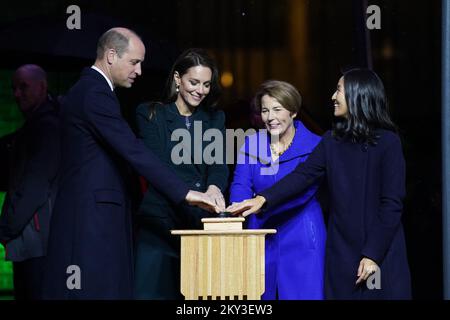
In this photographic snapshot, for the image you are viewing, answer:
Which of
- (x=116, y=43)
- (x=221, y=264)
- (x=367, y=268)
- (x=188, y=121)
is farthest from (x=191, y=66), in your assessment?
(x=367, y=268)

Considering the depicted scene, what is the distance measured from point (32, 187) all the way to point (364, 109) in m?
2.19

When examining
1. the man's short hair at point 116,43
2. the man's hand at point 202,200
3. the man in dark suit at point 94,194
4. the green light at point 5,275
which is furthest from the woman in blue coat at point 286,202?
the green light at point 5,275

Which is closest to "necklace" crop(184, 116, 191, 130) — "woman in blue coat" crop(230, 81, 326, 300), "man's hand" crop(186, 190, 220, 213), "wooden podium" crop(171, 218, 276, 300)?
"woman in blue coat" crop(230, 81, 326, 300)

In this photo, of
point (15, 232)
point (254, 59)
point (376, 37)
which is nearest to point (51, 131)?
point (15, 232)

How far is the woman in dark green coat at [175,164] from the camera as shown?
5.70 meters

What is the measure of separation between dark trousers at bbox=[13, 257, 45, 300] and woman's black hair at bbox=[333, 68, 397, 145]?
7.21ft

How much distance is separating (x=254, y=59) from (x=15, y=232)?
381cm

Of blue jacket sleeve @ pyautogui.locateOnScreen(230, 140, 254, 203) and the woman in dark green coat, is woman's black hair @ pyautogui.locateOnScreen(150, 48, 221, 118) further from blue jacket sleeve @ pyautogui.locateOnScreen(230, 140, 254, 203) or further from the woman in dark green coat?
blue jacket sleeve @ pyautogui.locateOnScreen(230, 140, 254, 203)

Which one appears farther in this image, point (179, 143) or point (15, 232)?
point (15, 232)

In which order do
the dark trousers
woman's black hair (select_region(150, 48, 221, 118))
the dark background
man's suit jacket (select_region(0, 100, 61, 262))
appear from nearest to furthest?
woman's black hair (select_region(150, 48, 221, 118))
man's suit jacket (select_region(0, 100, 61, 262))
the dark trousers
the dark background

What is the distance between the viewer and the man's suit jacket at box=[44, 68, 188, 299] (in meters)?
5.17

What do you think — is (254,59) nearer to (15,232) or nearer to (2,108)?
(2,108)

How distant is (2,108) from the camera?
795 centimetres

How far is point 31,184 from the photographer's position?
6234mm
